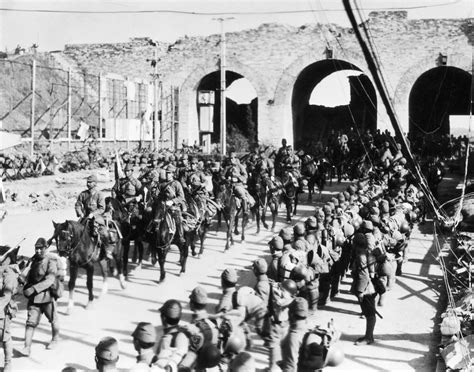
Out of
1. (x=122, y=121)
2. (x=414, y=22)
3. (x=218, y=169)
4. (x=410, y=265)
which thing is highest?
(x=414, y=22)

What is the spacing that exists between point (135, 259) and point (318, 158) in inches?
393

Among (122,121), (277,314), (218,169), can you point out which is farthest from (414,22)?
(277,314)

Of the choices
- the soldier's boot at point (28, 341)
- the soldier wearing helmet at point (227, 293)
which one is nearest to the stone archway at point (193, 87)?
the soldier's boot at point (28, 341)

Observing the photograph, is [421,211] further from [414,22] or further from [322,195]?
[414,22]

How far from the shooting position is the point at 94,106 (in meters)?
34.4

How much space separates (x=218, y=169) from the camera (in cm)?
1617

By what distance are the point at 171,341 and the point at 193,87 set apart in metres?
28.9

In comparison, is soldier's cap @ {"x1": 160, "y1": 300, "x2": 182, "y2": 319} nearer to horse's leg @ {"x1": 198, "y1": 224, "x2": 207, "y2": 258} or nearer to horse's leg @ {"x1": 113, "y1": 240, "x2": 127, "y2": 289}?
horse's leg @ {"x1": 113, "y1": 240, "x2": 127, "y2": 289}

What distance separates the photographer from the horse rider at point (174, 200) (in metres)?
11.7

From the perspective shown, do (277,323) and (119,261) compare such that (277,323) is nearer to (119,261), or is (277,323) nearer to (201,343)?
(201,343)

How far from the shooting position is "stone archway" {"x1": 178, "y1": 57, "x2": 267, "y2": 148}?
3244cm

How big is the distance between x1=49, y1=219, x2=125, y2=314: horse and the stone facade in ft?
65.7

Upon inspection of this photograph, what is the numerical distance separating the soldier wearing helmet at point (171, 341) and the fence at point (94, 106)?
26.5m

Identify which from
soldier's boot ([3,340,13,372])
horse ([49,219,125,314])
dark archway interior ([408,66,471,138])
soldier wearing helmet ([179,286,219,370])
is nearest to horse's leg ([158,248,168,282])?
horse ([49,219,125,314])
